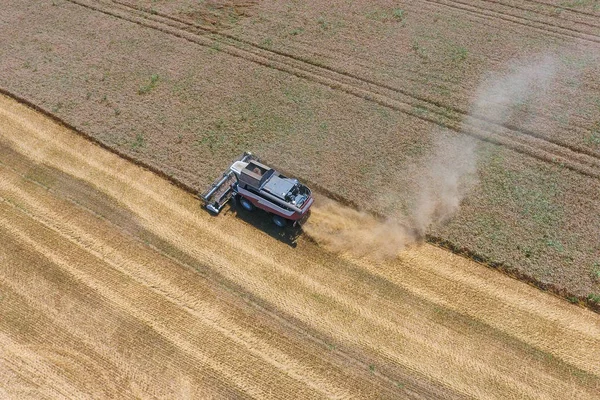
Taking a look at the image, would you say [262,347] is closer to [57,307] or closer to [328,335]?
[328,335]

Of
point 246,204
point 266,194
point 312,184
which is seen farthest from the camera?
point 312,184

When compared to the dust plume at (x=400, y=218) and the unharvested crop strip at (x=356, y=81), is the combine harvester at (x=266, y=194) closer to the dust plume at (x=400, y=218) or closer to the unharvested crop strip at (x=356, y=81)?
the dust plume at (x=400, y=218)

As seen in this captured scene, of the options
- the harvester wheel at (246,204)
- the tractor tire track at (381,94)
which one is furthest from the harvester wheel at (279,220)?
the tractor tire track at (381,94)

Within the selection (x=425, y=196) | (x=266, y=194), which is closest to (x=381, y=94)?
(x=425, y=196)

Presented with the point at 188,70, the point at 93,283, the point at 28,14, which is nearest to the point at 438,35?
the point at 188,70

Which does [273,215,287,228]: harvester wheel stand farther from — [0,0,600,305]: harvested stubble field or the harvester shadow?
[0,0,600,305]: harvested stubble field

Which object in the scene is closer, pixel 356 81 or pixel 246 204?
pixel 246 204

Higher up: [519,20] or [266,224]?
[519,20]

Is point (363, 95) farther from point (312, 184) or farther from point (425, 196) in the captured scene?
point (425, 196)
